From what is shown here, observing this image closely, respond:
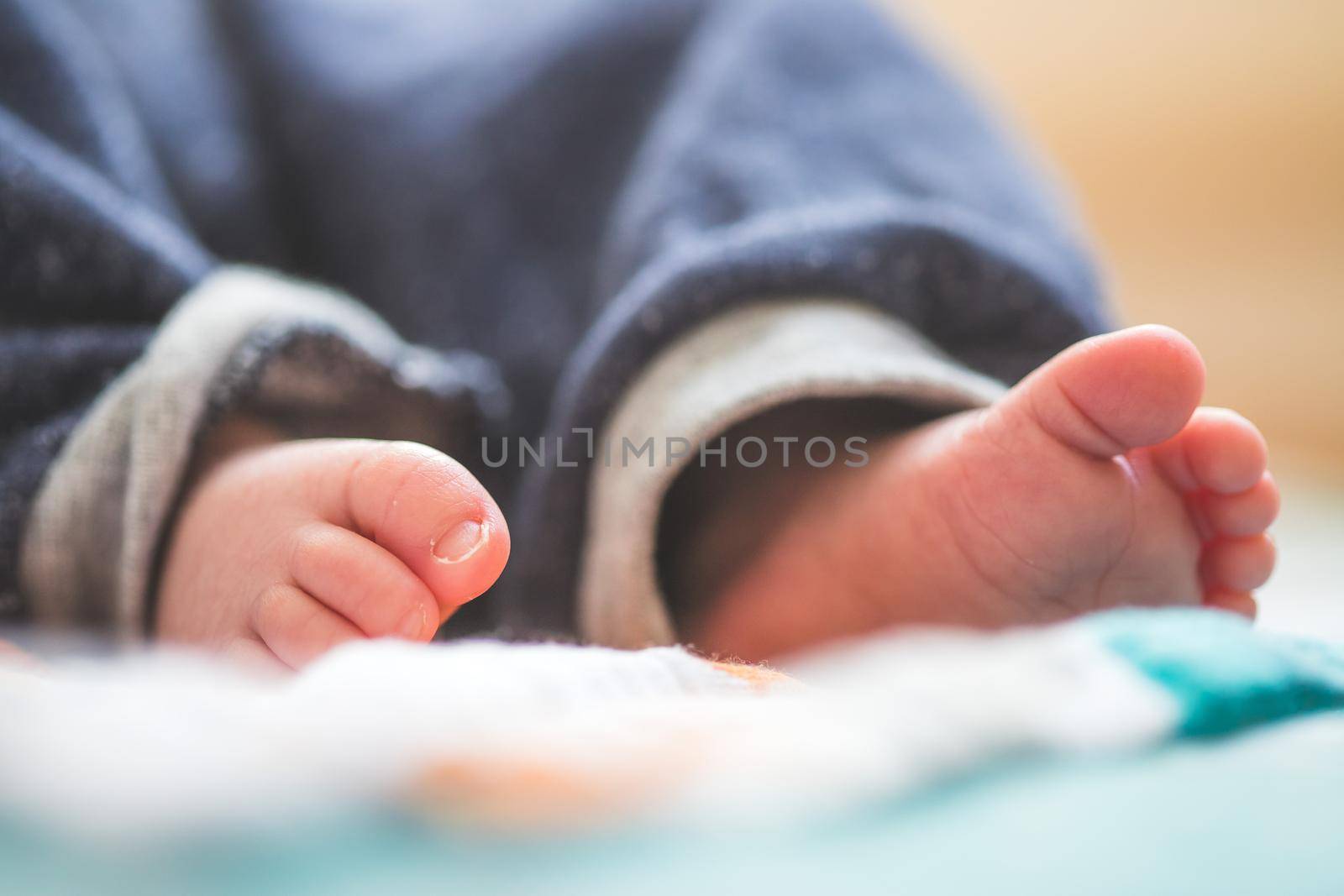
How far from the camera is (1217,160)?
0.86 metres

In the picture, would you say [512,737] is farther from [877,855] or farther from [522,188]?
[522,188]

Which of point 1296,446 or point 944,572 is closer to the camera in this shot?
point 944,572

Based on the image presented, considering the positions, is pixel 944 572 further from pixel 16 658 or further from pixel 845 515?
pixel 16 658

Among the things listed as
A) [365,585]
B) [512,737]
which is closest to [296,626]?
[365,585]

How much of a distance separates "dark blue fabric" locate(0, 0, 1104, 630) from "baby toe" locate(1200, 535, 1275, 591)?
0.33ft

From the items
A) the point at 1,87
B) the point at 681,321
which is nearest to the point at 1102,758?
the point at 681,321

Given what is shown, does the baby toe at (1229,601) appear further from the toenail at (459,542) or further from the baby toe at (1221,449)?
the toenail at (459,542)

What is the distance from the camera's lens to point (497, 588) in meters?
0.37

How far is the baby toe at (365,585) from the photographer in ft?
0.94

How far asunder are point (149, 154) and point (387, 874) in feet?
1.66

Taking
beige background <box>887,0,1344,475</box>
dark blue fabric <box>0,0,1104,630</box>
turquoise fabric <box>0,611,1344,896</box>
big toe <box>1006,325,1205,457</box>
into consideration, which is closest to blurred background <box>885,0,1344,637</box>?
beige background <box>887,0,1344,475</box>

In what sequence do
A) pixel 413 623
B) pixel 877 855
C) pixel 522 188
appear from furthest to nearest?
pixel 522 188
pixel 413 623
pixel 877 855

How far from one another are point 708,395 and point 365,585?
16cm

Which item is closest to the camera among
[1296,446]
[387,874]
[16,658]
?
[387,874]
